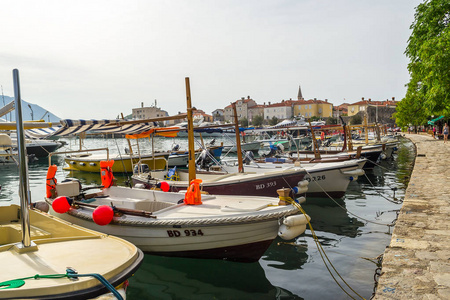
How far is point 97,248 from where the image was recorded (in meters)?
5.40

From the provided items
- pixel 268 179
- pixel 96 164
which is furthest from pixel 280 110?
pixel 268 179

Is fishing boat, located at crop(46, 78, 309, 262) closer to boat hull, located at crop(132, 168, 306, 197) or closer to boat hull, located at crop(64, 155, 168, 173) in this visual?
boat hull, located at crop(132, 168, 306, 197)

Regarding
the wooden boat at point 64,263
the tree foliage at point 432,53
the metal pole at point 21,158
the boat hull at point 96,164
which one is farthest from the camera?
the boat hull at point 96,164

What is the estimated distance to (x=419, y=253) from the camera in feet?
19.2

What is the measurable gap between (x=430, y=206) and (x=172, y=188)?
25.5 ft

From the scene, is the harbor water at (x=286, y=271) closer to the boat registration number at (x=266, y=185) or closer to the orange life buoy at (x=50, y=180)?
the boat registration number at (x=266, y=185)

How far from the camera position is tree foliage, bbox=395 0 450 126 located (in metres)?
17.2

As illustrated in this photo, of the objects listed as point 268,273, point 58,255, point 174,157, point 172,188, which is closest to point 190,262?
point 268,273

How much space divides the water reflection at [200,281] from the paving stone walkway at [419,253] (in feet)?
6.59

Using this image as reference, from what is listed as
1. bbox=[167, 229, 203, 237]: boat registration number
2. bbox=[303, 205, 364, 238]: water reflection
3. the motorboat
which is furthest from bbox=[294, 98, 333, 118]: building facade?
bbox=[167, 229, 203, 237]: boat registration number

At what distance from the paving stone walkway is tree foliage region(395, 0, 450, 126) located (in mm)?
9519

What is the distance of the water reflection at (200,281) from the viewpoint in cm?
668

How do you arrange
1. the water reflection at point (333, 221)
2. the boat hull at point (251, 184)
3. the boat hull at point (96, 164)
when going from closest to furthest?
the water reflection at point (333, 221), the boat hull at point (251, 184), the boat hull at point (96, 164)

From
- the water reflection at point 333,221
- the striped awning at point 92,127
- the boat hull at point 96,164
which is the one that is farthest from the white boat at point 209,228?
the boat hull at point 96,164
